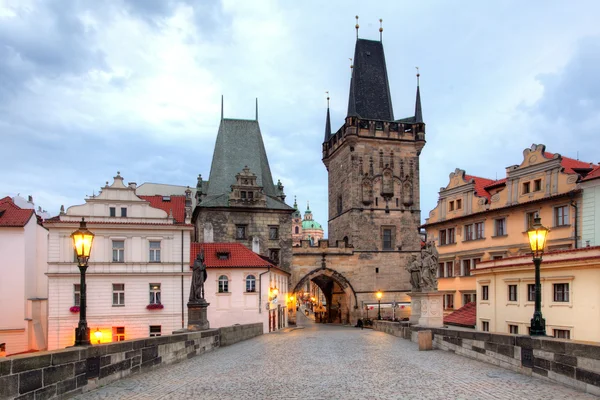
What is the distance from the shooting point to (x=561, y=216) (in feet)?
91.5

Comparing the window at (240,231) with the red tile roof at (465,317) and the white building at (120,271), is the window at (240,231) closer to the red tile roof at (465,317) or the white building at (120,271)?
the white building at (120,271)

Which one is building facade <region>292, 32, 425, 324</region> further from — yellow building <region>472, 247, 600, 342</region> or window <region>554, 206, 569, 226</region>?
window <region>554, 206, 569, 226</region>

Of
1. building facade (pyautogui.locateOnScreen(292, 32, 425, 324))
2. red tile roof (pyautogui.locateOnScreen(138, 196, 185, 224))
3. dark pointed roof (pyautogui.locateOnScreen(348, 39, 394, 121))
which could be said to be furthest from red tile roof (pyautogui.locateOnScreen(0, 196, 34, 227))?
dark pointed roof (pyautogui.locateOnScreen(348, 39, 394, 121))

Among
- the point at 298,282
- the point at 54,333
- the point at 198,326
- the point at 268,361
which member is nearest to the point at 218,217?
the point at 298,282

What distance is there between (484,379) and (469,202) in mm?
25389

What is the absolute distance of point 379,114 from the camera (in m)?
57.4

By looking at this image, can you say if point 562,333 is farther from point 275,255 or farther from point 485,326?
point 275,255

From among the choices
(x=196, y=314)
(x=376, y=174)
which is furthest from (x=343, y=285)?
(x=196, y=314)

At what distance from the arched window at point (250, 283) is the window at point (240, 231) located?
34.1 feet

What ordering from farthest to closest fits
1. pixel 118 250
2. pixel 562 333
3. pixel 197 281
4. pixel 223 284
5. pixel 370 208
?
pixel 370 208, pixel 223 284, pixel 118 250, pixel 562 333, pixel 197 281

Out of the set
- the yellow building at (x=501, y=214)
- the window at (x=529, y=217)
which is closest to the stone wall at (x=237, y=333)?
the yellow building at (x=501, y=214)

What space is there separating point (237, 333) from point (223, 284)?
1535cm

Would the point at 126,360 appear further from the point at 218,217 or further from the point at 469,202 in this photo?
the point at 218,217

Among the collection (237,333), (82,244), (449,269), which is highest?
(82,244)
